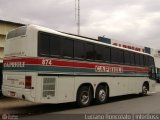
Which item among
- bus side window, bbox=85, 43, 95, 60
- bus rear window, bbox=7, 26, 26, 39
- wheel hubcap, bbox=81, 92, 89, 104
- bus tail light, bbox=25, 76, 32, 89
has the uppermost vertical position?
bus rear window, bbox=7, 26, 26, 39

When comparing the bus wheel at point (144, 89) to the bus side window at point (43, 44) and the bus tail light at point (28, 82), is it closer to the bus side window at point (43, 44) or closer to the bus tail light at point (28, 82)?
the bus side window at point (43, 44)

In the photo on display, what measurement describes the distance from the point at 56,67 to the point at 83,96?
2.51m

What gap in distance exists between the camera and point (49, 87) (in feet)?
39.9

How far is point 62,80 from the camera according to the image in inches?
506

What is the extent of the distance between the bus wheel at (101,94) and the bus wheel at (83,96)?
31.5 inches

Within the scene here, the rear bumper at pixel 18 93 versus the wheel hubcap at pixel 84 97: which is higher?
the rear bumper at pixel 18 93

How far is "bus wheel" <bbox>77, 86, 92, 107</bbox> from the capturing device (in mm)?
13922

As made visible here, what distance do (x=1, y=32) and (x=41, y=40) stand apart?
34.5 ft

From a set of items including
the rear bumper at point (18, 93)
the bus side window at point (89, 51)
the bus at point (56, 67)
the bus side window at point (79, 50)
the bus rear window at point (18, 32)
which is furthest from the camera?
the bus side window at point (89, 51)

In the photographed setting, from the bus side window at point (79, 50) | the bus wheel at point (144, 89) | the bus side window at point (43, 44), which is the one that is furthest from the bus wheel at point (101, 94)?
the bus wheel at point (144, 89)

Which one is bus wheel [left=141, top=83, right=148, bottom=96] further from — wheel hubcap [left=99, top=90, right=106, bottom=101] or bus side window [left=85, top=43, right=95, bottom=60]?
bus side window [left=85, top=43, right=95, bottom=60]

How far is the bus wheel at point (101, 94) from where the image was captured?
50.5 ft

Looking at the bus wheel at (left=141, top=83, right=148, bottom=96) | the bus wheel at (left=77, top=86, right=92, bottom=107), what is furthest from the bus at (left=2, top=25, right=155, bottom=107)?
the bus wheel at (left=141, top=83, right=148, bottom=96)

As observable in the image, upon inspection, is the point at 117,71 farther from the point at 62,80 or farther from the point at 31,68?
the point at 31,68
